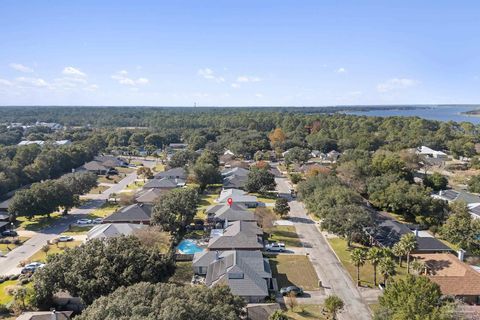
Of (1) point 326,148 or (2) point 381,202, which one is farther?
(1) point 326,148

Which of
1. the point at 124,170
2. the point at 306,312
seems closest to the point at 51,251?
the point at 306,312

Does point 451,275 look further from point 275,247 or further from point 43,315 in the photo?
point 43,315

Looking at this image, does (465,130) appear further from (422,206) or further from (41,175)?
(41,175)

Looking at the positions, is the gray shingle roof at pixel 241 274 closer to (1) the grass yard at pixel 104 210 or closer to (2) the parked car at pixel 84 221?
(2) the parked car at pixel 84 221

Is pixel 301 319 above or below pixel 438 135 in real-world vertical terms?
below

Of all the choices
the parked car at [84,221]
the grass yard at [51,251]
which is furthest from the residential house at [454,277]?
the parked car at [84,221]

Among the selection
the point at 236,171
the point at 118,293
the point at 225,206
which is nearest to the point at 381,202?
the point at 225,206
